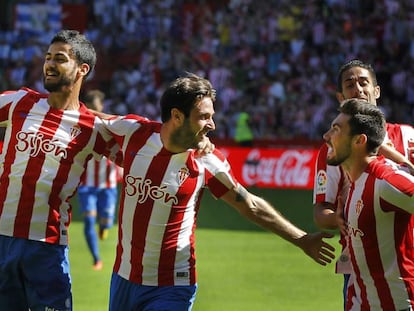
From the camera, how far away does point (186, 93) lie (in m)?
6.13

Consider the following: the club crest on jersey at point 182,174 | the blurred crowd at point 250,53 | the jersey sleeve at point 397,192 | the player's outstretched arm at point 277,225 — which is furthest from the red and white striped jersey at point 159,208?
the blurred crowd at point 250,53

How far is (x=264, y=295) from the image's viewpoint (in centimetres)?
1158

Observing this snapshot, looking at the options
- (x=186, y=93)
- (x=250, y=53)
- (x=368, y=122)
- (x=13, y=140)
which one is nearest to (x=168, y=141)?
(x=186, y=93)

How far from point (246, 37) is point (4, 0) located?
30.7ft

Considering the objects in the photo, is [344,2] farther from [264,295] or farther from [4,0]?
[264,295]

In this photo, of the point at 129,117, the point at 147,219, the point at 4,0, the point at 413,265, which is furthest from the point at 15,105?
the point at 4,0

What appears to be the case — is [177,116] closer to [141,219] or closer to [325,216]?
[141,219]

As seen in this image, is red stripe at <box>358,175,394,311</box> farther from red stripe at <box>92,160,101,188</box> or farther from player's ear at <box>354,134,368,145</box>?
red stripe at <box>92,160,101,188</box>

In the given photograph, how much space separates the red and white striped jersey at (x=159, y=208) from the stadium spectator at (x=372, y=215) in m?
0.89

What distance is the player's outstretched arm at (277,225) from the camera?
20.4ft

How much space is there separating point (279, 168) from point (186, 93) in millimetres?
15609

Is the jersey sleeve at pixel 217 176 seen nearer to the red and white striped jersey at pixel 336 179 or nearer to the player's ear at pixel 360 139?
the red and white striped jersey at pixel 336 179

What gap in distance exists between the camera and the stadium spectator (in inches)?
222

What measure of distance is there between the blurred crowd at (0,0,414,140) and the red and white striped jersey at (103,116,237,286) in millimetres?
19524
